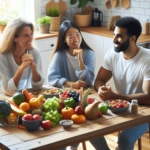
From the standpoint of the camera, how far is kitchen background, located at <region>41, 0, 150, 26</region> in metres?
4.09

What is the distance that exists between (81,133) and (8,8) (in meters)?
3.28

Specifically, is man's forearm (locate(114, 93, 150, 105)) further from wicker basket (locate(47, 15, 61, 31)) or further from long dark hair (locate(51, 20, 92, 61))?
wicker basket (locate(47, 15, 61, 31))

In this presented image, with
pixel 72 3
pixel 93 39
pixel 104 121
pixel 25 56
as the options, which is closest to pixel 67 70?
pixel 25 56

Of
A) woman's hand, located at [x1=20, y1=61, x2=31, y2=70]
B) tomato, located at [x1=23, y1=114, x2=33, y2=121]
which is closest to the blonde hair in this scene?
woman's hand, located at [x1=20, y1=61, x2=31, y2=70]

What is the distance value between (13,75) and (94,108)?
3.40 feet

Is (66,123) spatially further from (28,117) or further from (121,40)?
(121,40)

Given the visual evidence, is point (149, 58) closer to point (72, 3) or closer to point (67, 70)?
point (67, 70)

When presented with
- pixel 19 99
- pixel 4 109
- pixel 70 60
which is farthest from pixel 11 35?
pixel 4 109

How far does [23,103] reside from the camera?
1858 mm

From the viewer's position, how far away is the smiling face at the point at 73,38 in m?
2.60

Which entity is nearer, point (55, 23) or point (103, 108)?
point (103, 108)

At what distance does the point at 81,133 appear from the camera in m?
1.69

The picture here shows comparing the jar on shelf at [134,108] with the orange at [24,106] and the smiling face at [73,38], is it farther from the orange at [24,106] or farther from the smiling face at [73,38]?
the smiling face at [73,38]

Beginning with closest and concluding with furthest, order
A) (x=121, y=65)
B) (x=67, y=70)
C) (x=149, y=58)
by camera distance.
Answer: (x=149, y=58)
(x=121, y=65)
(x=67, y=70)
